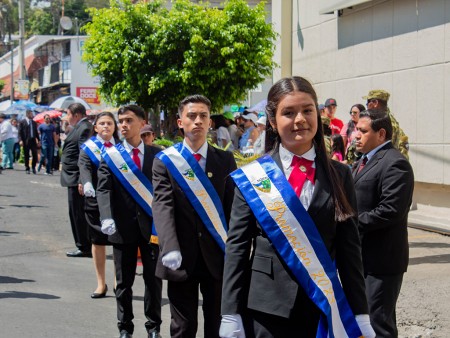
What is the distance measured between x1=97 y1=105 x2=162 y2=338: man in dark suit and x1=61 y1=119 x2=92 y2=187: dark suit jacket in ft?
→ 12.0

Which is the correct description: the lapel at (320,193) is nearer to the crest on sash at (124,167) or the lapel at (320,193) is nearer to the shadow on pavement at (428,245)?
the crest on sash at (124,167)

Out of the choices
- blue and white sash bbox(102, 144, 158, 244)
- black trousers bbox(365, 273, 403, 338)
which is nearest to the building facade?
blue and white sash bbox(102, 144, 158, 244)

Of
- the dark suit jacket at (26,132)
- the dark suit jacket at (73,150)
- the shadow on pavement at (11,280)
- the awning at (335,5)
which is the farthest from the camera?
the dark suit jacket at (26,132)

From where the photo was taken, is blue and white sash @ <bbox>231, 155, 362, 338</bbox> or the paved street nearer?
blue and white sash @ <bbox>231, 155, 362, 338</bbox>

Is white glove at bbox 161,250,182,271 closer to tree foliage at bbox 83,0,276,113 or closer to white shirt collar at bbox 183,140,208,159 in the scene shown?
white shirt collar at bbox 183,140,208,159

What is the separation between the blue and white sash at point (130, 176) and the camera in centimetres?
746

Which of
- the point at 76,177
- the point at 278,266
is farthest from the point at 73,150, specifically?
the point at 278,266

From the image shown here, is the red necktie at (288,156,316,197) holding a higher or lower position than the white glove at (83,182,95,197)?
higher

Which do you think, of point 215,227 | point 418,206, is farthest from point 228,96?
point 215,227

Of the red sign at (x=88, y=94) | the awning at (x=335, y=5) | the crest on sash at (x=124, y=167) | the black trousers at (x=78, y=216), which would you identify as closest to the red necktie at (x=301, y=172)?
the crest on sash at (x=124, y=167)

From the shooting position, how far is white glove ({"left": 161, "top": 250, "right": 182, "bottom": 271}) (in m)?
5.68

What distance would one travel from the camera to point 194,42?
1872 centimetres

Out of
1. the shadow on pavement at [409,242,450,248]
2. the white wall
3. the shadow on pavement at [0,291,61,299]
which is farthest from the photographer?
the white wall

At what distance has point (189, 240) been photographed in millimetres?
6027
